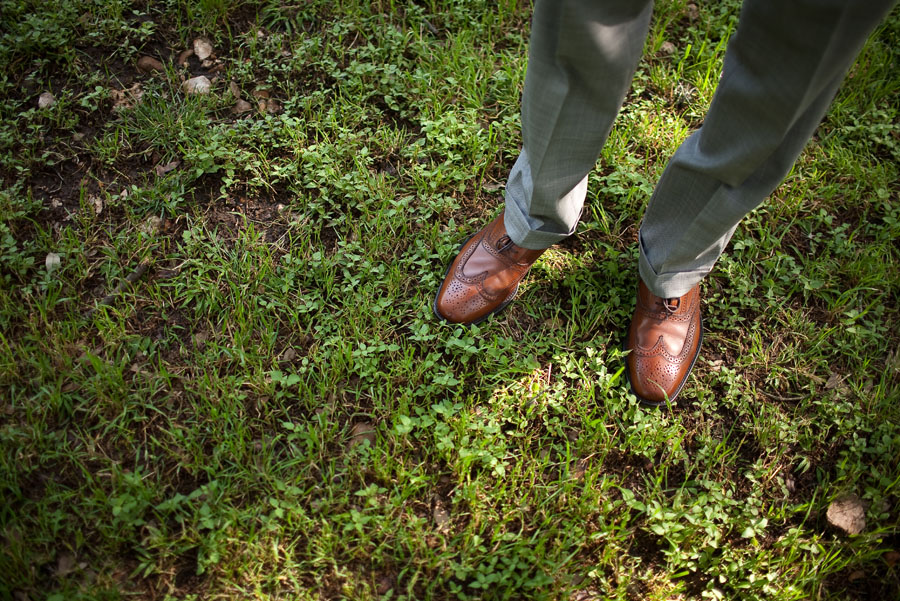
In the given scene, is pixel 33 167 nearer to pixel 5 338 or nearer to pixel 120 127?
pixel 120 127

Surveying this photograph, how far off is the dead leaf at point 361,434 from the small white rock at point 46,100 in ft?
6.33

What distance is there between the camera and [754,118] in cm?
142

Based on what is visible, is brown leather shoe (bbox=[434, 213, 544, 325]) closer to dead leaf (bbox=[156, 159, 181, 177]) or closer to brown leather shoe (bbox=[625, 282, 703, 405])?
brown leather shoe (bbox=[625, 282, 703, 405])

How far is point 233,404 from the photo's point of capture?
187 centimetres

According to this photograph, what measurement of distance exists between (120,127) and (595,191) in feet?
6.63

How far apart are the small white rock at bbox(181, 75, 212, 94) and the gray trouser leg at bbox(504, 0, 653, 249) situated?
1.54 metres

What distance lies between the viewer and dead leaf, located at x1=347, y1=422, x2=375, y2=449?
73.7 inches

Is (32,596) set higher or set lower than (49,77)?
lower

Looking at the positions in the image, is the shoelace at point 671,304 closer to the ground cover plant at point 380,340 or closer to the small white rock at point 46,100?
the ground cover plant at point 380,340

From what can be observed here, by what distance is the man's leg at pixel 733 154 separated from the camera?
1.26m

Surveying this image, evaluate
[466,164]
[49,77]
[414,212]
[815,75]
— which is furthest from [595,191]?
[49,77]

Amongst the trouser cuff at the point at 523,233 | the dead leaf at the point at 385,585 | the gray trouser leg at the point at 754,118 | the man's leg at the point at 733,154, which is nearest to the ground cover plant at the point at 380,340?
the dead leaf at the point at 385,585

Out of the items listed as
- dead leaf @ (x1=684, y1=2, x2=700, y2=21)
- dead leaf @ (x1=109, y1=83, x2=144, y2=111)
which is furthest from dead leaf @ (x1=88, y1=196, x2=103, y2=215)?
dead leaf @ (x1=684, y1=2, x2=700, y2=21)

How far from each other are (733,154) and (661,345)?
2.46ft
